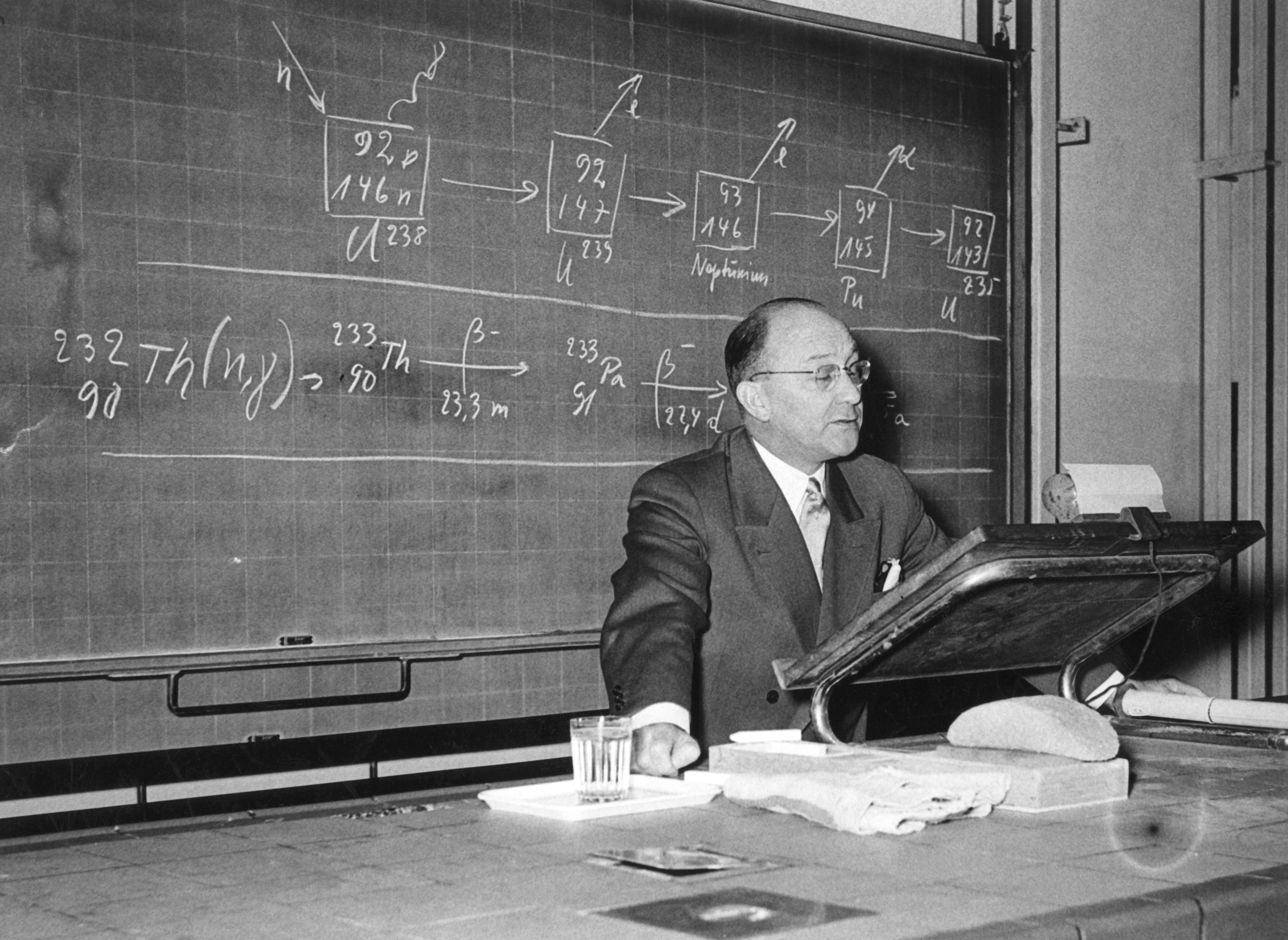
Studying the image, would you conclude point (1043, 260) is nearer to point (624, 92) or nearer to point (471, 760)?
point (624, 92)

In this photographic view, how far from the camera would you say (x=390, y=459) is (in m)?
3.28

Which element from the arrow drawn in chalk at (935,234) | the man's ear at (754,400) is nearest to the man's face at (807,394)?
the man's ear at (754,400)

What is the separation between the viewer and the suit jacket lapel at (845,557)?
2863 millimetres

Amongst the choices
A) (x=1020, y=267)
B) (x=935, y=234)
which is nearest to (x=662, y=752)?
(x=935, y=234)

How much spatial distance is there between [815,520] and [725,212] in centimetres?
117

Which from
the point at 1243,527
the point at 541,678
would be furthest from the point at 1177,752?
the point at 541,678

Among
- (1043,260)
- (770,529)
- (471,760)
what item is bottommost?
(471,760)

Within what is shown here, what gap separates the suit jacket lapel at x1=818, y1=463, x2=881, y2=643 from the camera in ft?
9.39

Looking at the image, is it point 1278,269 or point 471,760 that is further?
point 1278,269

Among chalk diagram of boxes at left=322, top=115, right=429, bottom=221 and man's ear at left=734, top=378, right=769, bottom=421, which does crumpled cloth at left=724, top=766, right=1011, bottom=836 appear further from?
chalk diagram of boxes at left=322, top=115, right=429, bottom=221

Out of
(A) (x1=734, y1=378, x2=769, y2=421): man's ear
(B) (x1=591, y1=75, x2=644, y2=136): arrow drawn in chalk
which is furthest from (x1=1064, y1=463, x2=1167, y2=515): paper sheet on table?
(B) (x1=591, y1=75, x2=644, y2=136): arrow drawn in chalk

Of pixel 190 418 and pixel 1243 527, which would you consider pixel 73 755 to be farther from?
pixel 1243 527

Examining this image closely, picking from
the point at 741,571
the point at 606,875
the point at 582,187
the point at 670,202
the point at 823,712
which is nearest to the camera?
the point at 606,875

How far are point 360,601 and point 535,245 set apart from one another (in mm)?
885
